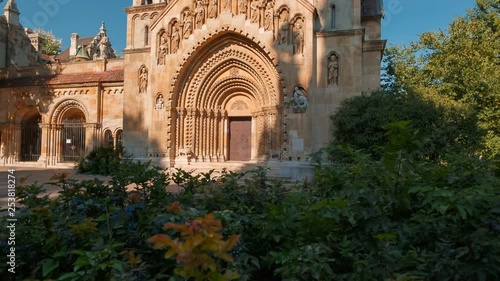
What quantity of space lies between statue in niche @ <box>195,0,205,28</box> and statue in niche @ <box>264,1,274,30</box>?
3.08 metres

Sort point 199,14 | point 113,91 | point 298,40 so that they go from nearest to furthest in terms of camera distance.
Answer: point 298,40, point 199,14, point 113,91

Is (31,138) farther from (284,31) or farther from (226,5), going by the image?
(284,31)

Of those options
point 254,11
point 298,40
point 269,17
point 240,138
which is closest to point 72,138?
point 240,138

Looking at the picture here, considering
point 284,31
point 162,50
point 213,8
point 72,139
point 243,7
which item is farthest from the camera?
point 72,139

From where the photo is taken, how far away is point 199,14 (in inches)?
661

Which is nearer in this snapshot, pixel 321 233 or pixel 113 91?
pixel 321 233

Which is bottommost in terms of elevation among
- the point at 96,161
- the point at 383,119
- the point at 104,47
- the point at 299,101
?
the point at 96,161

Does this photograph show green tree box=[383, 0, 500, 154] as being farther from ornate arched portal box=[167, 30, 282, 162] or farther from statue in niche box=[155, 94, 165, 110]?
statue in niche box=[155, 94, 165, 110]

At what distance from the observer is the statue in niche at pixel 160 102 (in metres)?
17.6

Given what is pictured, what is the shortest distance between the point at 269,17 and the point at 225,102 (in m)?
5.10

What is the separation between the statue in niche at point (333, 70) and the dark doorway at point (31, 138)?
2085 cm

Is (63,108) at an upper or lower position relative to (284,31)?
lower

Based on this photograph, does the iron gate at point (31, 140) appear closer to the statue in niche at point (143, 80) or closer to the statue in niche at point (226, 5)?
the statue in niche at point (143, 80)

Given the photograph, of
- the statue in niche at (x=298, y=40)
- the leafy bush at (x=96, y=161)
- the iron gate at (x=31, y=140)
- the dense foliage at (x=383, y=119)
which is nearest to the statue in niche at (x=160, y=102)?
the leafy bush at (x=96, y=161)
